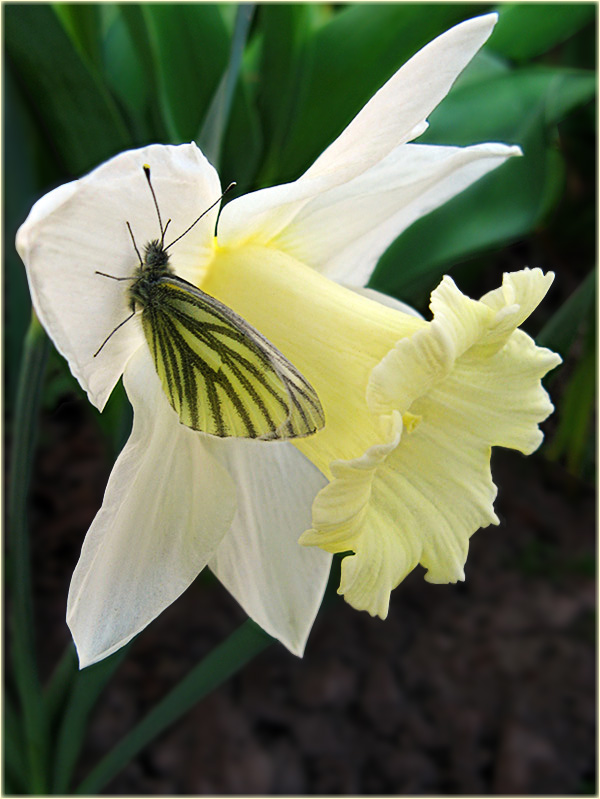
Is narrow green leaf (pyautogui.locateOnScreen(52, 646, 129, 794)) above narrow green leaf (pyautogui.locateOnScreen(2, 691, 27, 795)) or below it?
above

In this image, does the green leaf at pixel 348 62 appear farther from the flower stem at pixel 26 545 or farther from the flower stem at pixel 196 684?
the flower stem at pixel 196 684

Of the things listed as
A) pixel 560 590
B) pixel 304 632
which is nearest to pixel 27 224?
pixel 304 632

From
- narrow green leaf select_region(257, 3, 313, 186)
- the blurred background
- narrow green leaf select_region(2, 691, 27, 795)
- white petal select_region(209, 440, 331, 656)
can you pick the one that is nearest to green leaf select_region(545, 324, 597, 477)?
the blurred background

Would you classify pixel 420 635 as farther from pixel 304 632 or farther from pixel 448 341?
pixel 448 341

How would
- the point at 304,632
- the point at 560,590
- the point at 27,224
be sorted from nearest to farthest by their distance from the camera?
the point at 27,224, the point at 304,632, the point at 560,590

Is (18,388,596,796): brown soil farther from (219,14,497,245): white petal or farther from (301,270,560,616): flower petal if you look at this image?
(219,14,497,245): white petal

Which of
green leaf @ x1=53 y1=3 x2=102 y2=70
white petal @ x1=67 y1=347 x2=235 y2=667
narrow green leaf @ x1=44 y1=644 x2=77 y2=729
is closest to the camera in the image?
white petal @ x1=67 y1=347 x2=235 y2=667
